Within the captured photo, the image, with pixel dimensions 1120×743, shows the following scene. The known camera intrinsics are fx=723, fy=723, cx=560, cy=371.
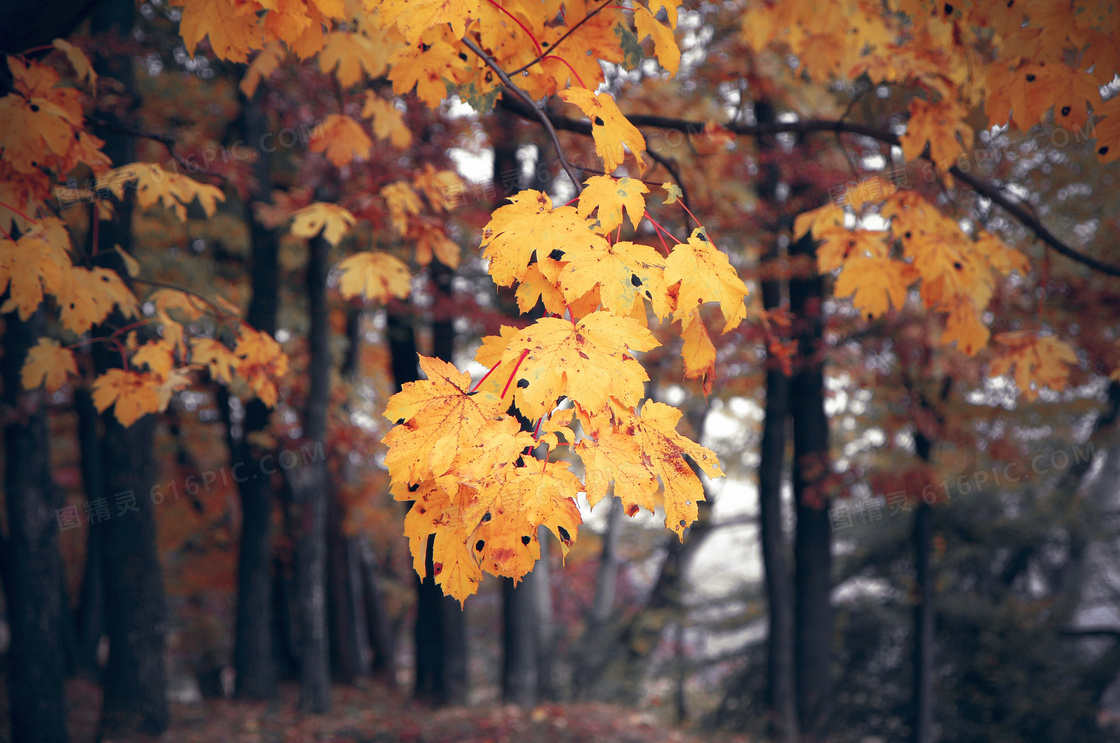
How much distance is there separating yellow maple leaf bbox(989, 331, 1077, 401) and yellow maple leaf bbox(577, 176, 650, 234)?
2700mm

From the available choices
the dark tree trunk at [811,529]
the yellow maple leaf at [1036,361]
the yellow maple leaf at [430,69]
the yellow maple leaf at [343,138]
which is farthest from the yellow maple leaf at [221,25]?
the dark tree trunk at [811,529]

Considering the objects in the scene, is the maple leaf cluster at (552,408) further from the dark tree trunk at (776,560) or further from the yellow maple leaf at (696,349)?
the dark tree trunk at (776,560)

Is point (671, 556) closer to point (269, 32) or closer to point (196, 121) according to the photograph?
point (196, 121)

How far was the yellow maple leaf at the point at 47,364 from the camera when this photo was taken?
12.0 feet

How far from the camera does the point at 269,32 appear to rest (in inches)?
93.8

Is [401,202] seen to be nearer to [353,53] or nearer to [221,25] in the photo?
[353,53]

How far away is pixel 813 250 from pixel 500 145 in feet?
14.2

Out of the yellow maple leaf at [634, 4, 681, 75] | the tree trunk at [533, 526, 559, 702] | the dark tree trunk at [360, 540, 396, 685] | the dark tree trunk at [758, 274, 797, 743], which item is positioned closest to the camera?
the yellow maple leaf at [634, 4, 681, 75]

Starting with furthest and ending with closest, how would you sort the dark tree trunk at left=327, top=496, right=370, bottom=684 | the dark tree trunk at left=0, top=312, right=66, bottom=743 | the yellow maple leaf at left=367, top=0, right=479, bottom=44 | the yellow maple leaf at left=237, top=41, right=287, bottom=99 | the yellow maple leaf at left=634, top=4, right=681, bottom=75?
the dark tree trunk at left=327, top=496, right=370, bottom=684 < the dark tree trunk at left=0, top=312, right=66, bottom=743 < the yellow maple leaf at left=237, top=41, right=287, bottom=99 < the yellow maple leaf at left=634, top=4, right=681, bottom=75 < the yellow maple leaf at left=367, top=0, right=479, bottom=44

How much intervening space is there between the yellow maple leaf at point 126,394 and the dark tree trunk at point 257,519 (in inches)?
251

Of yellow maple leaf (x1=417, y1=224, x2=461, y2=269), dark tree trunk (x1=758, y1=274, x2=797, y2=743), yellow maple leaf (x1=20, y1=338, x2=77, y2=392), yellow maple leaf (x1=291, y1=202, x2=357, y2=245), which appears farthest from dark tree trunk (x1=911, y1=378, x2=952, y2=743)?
yellow maple leaf (x1=20, y1=338, x2=77, y2=392)

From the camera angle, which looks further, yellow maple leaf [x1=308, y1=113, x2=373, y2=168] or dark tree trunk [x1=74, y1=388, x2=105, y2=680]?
dark tree trunk [x1=74, y1=388, x2=105, y2=680]

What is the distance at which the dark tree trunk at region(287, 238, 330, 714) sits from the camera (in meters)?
9.57

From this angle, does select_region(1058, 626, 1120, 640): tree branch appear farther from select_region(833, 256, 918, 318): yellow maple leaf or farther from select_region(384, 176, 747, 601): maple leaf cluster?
select_region(384, 176, 747, 601): maple leaf cluster
